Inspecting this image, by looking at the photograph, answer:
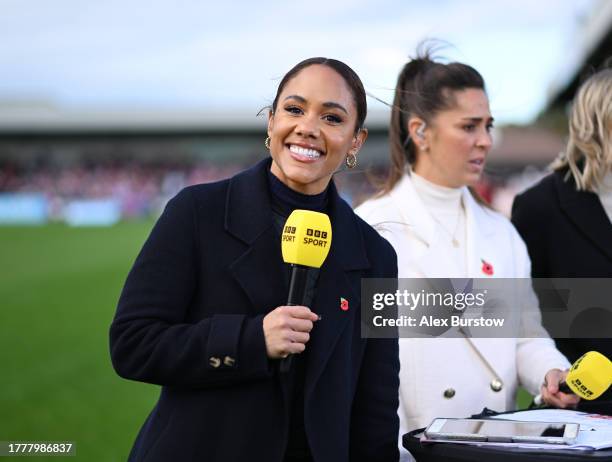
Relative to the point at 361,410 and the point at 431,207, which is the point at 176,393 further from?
the point at 431,207

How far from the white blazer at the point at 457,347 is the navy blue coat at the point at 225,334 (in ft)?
2.75

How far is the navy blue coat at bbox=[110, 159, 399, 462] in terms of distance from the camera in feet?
8.04

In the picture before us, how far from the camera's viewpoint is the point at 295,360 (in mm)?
2693

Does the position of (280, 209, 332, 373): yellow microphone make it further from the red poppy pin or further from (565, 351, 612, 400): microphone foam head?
the red poppy pin

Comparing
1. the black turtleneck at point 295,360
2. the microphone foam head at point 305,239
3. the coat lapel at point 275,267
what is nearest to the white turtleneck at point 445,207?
the coat lapel at point 275,267

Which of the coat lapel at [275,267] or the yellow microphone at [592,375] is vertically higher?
the coat lapel at [275,267]

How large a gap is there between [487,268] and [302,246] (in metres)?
1.58

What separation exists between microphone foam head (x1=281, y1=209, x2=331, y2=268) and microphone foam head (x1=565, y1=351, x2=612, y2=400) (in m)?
1.02

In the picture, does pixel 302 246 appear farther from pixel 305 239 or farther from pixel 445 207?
pixel 445 207

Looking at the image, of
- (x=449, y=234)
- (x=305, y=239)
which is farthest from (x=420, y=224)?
(x=305, y=239)

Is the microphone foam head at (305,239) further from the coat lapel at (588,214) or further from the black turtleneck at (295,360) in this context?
the coat lapel at (588,214)

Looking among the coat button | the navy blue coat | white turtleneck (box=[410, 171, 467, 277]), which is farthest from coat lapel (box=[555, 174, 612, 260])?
the navy blue coat

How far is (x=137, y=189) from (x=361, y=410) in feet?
144

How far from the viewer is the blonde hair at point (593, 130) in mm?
3941
